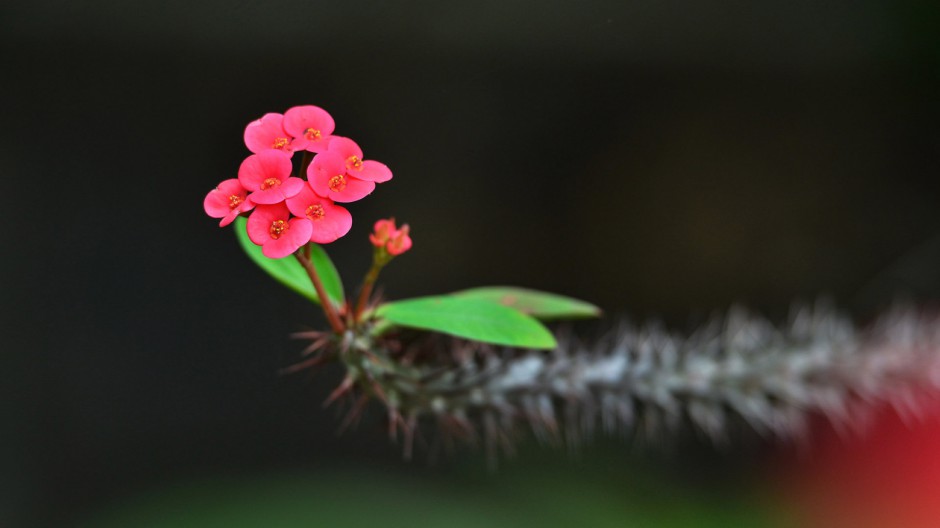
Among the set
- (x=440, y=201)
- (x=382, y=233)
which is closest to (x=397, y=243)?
(x=382, y=233)

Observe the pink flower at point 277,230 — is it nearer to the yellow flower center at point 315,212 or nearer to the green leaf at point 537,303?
the yellow flower center at point 315,212

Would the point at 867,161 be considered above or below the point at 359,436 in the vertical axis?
above

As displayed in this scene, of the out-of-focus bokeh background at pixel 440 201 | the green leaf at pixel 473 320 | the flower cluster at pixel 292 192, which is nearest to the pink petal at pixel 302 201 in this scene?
the flower cluster at pixel 292 192

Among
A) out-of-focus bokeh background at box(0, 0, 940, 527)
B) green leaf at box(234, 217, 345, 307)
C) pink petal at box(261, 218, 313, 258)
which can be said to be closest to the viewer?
pink petal at box(261, 218, 313, 258)

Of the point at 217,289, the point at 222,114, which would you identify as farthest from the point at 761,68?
the point at 217,289

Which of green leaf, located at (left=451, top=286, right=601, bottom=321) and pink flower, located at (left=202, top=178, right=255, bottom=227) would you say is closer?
pink flower, located at (left=202, top=178, right=255, bottom=227)

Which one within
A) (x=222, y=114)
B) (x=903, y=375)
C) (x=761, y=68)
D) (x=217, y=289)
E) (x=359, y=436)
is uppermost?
(x=761, y=68)

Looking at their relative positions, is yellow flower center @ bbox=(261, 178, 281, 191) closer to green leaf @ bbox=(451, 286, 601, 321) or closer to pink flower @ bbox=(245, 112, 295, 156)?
pink flower @ bbox=(245, 112, 295, 156)

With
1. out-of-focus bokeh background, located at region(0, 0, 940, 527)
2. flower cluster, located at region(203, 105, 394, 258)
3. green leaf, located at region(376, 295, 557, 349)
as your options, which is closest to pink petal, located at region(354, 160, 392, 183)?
flower cluster, located at region(203, 105, 394, 258)

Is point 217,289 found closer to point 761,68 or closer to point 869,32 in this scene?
point 761,68
